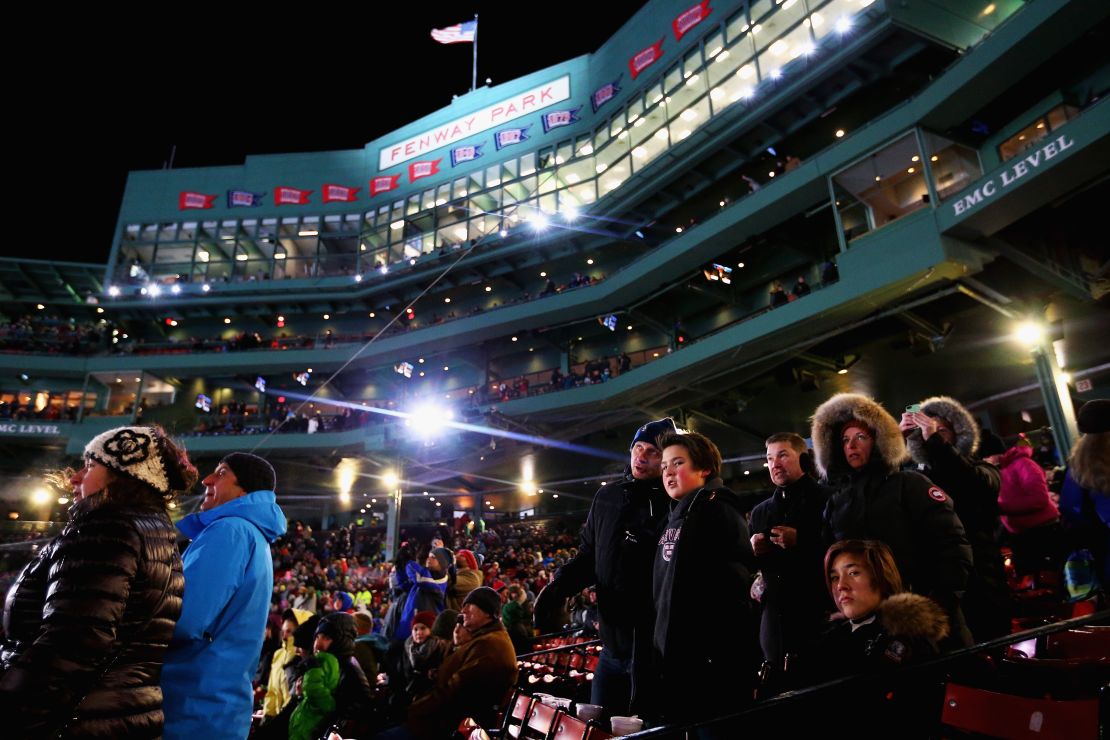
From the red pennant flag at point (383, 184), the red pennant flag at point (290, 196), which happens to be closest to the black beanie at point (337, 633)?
the red pennant flag at point (383, 184)

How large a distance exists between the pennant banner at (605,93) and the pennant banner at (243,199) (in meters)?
19.2

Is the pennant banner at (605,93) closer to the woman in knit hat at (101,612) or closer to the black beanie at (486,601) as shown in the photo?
the black beanie at (486,601)

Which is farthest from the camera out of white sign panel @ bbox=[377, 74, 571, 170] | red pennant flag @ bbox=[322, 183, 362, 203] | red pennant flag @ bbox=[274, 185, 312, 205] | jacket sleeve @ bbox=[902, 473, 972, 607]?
red pennant flag @ bbox=[274, 185, 312, 205]

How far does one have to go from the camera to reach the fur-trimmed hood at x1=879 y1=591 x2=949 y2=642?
231cm

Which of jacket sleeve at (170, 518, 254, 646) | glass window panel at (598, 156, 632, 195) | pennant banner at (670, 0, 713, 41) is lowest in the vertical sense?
jacket sleeve at (170, 518, 254, 646)

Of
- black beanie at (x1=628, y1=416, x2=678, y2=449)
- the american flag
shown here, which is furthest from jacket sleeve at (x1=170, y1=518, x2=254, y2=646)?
the american flag

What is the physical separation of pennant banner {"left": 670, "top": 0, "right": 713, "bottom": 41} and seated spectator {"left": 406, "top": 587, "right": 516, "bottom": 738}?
23296 mm

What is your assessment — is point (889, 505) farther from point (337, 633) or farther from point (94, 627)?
point (337, 633)

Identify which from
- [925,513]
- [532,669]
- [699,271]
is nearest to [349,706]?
[532,669]

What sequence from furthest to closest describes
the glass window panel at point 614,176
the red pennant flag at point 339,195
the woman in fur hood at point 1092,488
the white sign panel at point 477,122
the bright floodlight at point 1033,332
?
the red pennant flag at point 339,195, the white sign panel at point 477,122, the glass window panel at point 614,176, the bright floodlight at point 1033,332, the woman in fur hood at point 1092,488

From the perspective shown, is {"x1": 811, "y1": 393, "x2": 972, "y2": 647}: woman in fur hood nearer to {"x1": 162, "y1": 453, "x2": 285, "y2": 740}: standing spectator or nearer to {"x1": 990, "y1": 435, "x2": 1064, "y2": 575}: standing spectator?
{"x1": 990, "y1": 435, "x2": 1064, "y2": 575}: standing spectator

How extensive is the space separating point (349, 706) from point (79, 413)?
30531mm

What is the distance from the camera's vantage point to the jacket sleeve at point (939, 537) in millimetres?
2627

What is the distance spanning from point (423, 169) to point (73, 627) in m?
32.9
